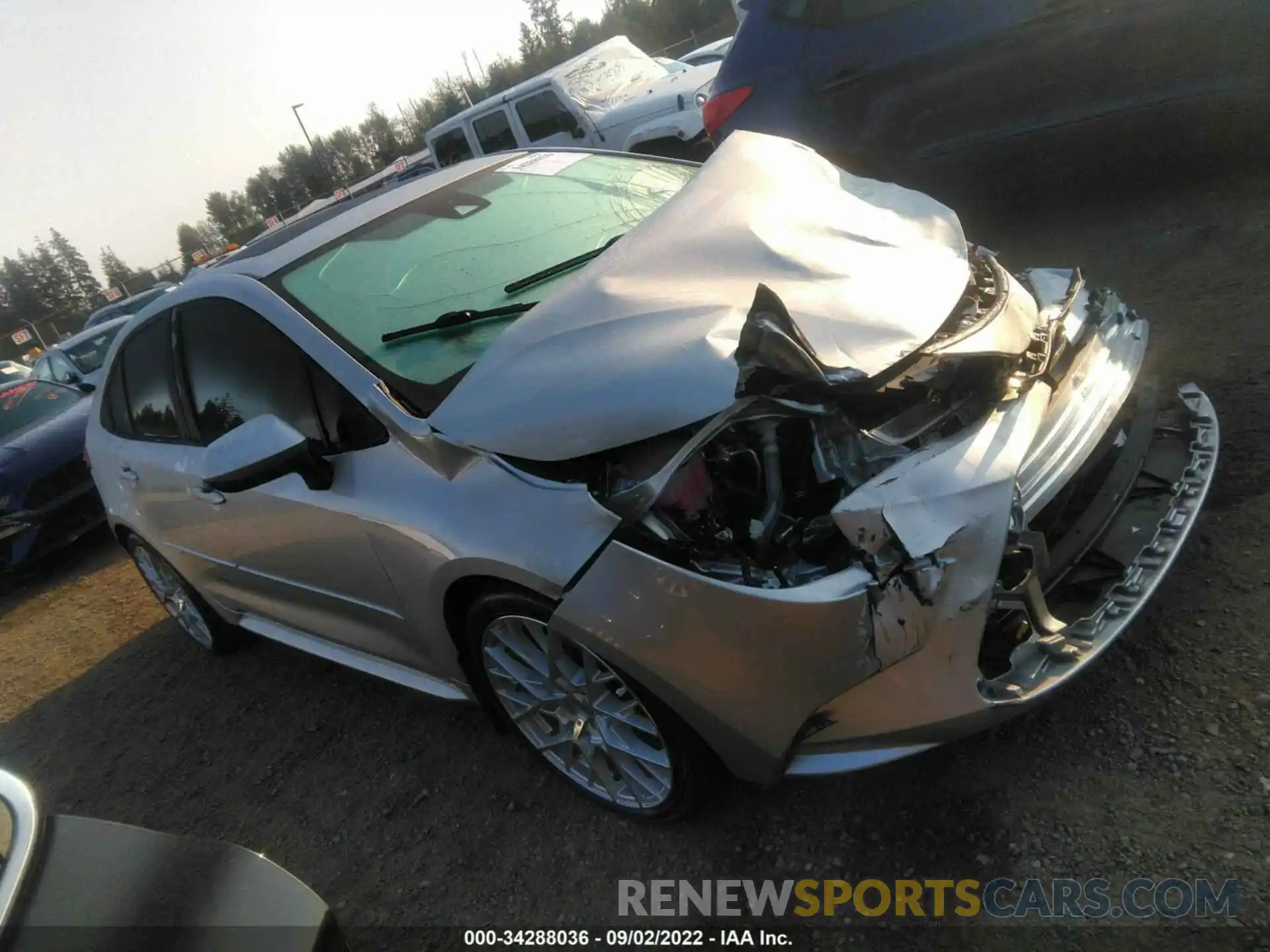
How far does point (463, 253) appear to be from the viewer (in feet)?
9.95

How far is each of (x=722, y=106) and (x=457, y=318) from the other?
298 cm

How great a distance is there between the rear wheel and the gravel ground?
0.42 feet

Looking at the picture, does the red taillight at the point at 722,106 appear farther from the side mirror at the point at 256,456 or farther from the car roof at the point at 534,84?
the car roof at the point at 534,84

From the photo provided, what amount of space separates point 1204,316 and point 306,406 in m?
3.45

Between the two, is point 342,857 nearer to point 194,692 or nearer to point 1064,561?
point 194,692

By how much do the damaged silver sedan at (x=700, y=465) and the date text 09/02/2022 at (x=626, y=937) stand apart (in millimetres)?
298

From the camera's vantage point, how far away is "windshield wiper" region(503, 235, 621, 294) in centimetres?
288

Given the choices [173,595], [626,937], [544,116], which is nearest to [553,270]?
[626,937]

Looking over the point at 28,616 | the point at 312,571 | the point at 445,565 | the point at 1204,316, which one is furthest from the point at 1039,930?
the point at 28,616

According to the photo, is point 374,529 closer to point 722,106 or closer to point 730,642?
point 730,642

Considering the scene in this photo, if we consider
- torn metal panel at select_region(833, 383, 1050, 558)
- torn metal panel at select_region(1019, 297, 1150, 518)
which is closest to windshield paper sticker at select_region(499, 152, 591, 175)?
torn metal panel at select_region(1019, 297, 1150, 518)

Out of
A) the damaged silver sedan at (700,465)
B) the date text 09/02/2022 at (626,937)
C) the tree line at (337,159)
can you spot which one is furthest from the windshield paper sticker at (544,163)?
the tree line at (337,159)

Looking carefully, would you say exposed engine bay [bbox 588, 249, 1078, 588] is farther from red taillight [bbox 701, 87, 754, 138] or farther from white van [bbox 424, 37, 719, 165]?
white van [bbox 424, 37, 719, 165]

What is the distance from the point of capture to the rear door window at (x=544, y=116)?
1114 centimetres
